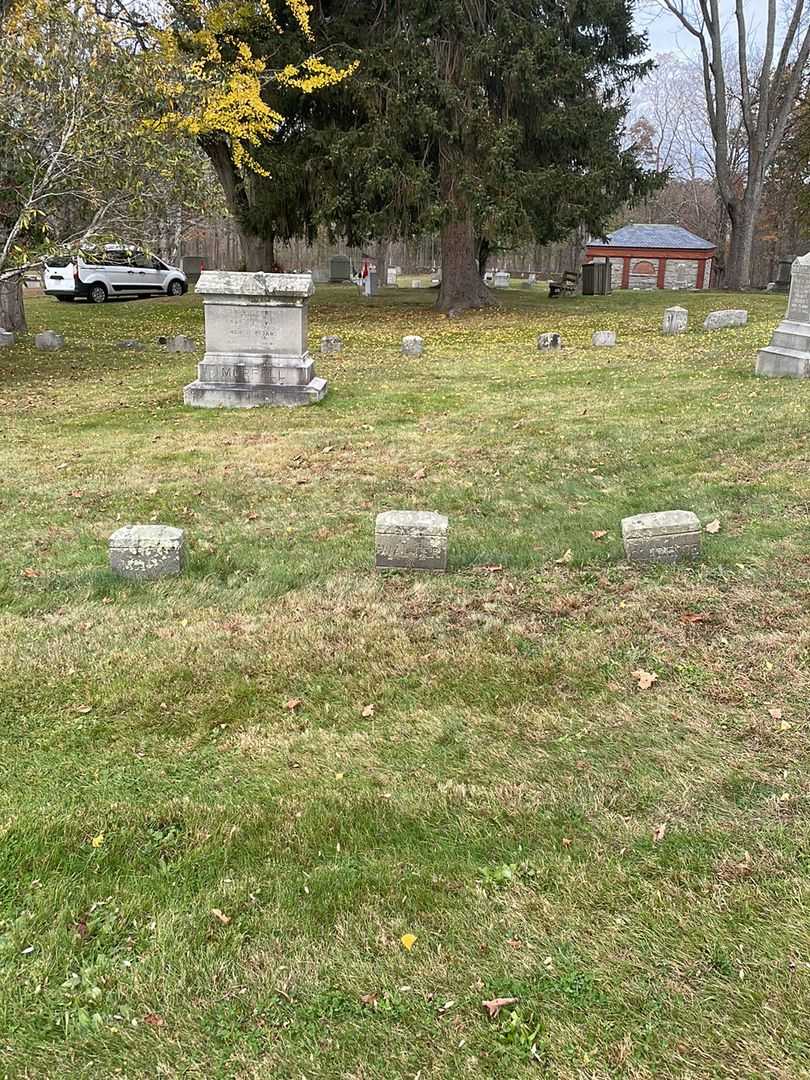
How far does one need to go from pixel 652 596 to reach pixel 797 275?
860 cm

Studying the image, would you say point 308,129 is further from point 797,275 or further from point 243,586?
point 243,586

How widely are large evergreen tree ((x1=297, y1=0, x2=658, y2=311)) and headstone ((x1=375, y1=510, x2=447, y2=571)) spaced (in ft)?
53.1

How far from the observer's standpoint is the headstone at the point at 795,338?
11281 millimetres

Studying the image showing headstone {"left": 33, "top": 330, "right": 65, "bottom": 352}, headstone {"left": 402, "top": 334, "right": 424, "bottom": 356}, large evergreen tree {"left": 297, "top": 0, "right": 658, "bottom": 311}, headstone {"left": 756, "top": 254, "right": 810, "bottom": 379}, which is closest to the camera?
headstone {"left": 756, "top": 254, "right": 810, "bottom": 379}

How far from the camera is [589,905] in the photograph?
2.62 m

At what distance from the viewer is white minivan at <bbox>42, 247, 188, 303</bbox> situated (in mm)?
28203

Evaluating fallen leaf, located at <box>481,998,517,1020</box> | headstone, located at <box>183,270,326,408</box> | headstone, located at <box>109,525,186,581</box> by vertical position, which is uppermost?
headstone, located at <box>183,270,326,408</box>

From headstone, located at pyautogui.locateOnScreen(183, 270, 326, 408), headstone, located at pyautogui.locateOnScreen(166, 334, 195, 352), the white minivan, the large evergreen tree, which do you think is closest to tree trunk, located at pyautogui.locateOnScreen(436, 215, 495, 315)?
the large evergreen tree

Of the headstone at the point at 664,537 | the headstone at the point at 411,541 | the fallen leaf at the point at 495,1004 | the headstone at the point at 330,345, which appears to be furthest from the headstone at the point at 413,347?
the fallen leaf at the point at 495,1004

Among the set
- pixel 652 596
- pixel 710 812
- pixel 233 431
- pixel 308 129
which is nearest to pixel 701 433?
pixel 652 596

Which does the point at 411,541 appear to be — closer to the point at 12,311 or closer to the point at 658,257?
the point at 12,311

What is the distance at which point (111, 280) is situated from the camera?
28.9 meters

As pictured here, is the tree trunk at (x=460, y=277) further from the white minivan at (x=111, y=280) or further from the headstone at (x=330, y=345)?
the white minivan at (x=111, y=280)

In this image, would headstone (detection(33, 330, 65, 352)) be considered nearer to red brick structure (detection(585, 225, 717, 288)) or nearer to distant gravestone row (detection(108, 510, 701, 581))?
distant gravestone row (detection(108, 510, 701, 581))
